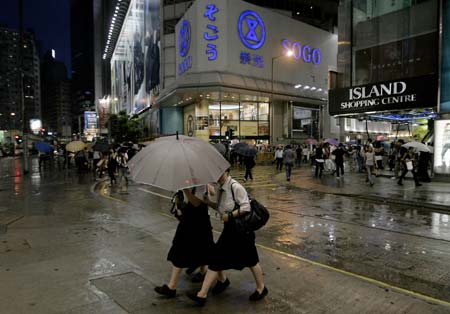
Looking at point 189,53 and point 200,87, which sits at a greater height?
point 189,53

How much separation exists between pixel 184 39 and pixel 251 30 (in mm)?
7218

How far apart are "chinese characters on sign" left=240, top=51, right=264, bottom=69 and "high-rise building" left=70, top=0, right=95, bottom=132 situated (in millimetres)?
131891

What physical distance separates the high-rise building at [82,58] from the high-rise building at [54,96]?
16.6 feet

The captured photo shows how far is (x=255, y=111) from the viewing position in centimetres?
4194

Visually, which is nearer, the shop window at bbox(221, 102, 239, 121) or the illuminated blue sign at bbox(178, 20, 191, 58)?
the illuminated blue sign at bbox(178, 20, 191, 58)

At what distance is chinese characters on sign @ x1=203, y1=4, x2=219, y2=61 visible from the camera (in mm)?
35844

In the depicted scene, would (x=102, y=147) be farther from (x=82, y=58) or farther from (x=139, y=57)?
(x=82, y=58)

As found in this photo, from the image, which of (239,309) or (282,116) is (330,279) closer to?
(239,309)

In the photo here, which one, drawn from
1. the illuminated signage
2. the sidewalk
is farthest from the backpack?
the illuminated signage

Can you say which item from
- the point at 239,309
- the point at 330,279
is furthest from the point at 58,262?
the point at 330,279

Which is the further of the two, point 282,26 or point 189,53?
point 282,26

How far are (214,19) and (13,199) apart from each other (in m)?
28.5

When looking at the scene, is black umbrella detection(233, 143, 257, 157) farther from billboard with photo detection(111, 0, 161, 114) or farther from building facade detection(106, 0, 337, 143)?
billboard with photo detection(111, 0, 161, 114)

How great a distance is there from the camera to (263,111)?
4225cm
